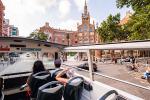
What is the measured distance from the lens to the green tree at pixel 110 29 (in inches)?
1692

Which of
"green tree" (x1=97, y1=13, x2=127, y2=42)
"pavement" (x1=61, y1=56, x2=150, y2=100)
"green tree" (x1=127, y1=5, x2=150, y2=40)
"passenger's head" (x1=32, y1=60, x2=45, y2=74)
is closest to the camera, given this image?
"passenger's head" (x1=32, y1=60, x2=45, y2=74)

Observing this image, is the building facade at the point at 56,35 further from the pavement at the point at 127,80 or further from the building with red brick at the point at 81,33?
the pavement at the point at 127,80

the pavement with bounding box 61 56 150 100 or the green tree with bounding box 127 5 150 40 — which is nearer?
the pavement with bounding box 61 56 150 100

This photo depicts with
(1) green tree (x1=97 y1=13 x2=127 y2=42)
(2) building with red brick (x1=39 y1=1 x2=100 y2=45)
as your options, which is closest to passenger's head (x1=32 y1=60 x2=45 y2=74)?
(1) green tree (x1=97 y1=13 x2=127 y2=42)

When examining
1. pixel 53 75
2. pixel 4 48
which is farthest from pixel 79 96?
pixel 4 48

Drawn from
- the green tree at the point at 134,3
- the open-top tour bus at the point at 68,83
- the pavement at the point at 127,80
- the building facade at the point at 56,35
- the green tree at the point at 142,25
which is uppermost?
the building facade at the point at 56,35

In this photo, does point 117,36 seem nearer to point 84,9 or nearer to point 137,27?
point 137,27

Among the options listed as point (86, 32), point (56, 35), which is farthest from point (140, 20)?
point (56, 35)

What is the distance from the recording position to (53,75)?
5555mm

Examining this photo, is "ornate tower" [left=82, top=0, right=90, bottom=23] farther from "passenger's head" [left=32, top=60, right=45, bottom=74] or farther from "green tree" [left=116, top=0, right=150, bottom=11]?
"passenger's head" [left=32, top=60, right=45, bottom=74]

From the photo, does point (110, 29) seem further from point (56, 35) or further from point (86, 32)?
point (56, 35)

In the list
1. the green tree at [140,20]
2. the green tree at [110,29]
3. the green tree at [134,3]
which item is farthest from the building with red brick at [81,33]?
the green tree at [140,20]

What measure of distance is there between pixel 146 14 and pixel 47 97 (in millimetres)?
14885

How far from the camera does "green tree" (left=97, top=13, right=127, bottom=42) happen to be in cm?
4297
